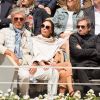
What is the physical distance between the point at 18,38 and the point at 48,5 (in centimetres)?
171

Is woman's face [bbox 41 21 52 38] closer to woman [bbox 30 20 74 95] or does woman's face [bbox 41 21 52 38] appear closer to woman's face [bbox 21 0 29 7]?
woman [bbox 30 20 74 95]

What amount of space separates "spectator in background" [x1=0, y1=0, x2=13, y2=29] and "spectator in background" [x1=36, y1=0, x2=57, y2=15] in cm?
51

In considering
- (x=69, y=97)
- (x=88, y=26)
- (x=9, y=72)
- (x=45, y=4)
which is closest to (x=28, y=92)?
(x=9, y=72)

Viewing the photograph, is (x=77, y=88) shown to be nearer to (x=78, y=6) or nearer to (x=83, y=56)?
(x=83, y=56)

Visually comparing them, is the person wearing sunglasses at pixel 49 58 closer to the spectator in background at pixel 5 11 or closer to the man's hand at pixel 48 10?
the spectator in background at pixel 5 11

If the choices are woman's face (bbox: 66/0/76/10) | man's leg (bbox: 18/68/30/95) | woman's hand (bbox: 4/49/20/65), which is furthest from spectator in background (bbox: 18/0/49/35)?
man's leg (bbox: 18/68/30/95)

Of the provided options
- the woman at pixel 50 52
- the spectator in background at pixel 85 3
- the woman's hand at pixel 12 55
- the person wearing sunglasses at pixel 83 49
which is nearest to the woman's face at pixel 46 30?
the woman at pixel 50 52

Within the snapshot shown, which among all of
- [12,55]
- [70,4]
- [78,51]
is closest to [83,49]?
[78,51]

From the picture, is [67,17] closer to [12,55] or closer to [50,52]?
[50,52]

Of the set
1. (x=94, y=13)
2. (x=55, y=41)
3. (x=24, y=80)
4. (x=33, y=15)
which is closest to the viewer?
(x=24, y=80)

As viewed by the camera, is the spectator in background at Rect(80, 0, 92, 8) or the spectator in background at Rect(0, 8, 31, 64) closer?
the spectator in background at Rect(0, 8, 31, 64)

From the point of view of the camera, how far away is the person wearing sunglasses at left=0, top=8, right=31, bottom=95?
7.82 m

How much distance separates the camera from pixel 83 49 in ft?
25.7

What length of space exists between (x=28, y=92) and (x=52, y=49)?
0.90m
